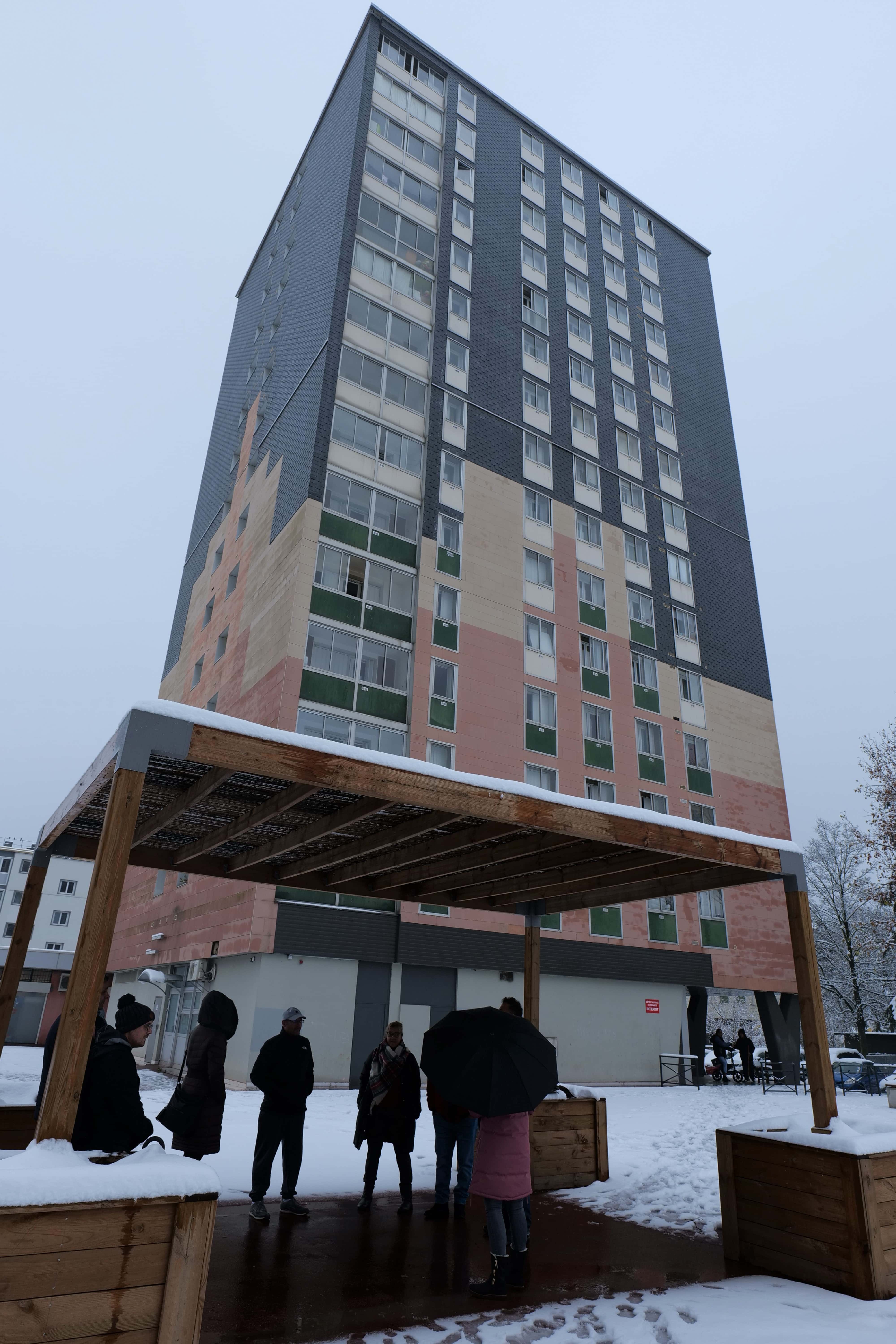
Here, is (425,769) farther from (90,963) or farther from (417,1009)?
(417,1009)

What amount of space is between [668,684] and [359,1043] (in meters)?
17.2

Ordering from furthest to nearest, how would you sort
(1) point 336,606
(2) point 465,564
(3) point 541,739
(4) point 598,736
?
1. (4) point 598,736
2. (2) point 465,564
3. (3) point 541,739
4. (1) point 336,606

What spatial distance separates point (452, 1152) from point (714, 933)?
23149mm

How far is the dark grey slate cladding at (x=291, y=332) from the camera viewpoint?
2603cm

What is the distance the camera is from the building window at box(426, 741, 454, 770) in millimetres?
23516

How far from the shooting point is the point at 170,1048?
24750mm

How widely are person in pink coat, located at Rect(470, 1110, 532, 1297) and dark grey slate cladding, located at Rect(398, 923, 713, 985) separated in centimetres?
1645

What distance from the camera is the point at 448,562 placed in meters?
26.0

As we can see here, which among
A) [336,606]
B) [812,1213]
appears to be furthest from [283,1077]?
[336,606]

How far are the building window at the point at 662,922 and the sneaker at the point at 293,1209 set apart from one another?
70.5ft

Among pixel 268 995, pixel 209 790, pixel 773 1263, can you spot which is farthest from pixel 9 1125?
pixel 268 995

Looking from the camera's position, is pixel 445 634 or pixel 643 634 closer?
pixel 445 634

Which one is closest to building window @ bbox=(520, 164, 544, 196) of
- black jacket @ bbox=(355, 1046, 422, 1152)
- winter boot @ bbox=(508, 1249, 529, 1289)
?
black jacket @ bbox=(355, 1046, 422, 1152)

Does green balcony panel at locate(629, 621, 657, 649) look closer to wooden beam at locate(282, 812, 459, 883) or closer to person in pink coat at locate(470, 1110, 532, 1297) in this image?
wooden beam at locate(282, 812, 459, 883)
